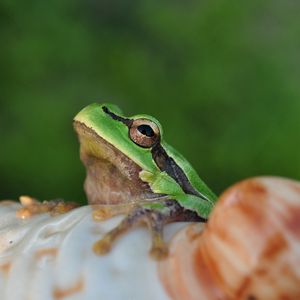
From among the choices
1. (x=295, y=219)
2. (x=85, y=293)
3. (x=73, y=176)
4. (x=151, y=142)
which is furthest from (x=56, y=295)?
(x=73, y=176)

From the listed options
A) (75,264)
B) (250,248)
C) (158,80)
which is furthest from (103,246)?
(158,80)

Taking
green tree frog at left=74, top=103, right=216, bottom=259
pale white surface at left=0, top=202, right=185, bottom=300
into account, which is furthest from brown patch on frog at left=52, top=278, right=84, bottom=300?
green tree frog at left=74, top=103, right=216, bottom=259

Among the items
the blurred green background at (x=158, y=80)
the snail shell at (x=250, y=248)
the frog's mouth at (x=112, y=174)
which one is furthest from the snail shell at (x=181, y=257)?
the blurred green background at (x=158, y=80)

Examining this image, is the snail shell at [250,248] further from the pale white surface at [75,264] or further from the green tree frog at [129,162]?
the green tree frog at [129,162]

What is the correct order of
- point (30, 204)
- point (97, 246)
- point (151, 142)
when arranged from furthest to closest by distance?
point (151, 142) < point (30, 204) < point (97, 246)

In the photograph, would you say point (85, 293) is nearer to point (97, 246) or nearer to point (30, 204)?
point (97, 246)

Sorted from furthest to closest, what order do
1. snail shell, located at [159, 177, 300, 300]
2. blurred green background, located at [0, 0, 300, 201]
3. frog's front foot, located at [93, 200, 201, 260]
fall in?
blurred green background, located at [0, 0, 300, 201] < frog's front foot, located at [93, 200, 201, 260] < snail shell, located at [159, 177, 300, 300]

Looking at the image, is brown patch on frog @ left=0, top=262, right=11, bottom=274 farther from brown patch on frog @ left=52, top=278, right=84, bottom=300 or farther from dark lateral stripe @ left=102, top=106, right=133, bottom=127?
dark lateral stripe @ left=102, top=106, right=133, bottom=127
